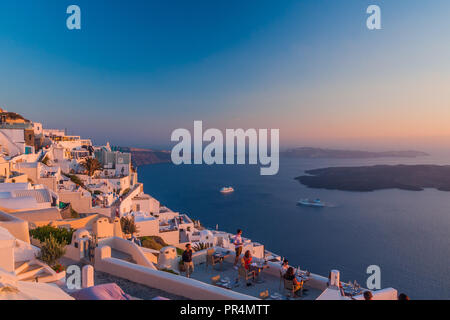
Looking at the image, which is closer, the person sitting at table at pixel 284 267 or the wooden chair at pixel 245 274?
the person sitting at table at pixel 284 267

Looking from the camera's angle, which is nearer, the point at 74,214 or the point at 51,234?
the point at 51,234

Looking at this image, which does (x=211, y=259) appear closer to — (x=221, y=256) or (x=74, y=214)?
(x=221, y=256)

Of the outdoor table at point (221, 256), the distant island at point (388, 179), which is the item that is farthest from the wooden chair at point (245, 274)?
the distant island at point (388, 179)

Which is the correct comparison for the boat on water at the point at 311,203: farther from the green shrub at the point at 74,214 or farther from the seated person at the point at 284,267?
the seated person at the point at 284,267

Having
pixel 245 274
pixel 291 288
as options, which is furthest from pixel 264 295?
pixel 245 274

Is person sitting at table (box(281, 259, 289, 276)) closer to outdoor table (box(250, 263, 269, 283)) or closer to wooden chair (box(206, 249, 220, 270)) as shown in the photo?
outdoor table (box(250, 263, 269, 283))

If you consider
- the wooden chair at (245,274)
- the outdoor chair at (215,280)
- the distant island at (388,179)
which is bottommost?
the distant island at (388,179)
